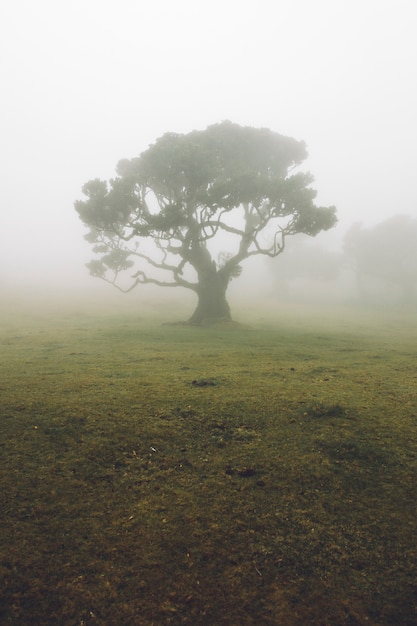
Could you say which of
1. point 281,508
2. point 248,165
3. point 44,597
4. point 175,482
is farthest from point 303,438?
point 248,165

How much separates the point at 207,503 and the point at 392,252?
2214 inches

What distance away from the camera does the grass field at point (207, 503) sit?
113 inches

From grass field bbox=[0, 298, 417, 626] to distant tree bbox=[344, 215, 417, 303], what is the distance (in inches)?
1934

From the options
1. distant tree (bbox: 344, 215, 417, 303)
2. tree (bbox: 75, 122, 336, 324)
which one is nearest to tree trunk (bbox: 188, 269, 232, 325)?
tree (bbox: 75, 122, 336, 324)

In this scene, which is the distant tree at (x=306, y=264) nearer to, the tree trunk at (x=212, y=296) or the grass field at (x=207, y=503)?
the tree trunk at (x=212, y=296)

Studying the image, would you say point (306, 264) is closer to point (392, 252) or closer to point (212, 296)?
point (392, 252)

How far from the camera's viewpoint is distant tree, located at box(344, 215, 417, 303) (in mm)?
51125

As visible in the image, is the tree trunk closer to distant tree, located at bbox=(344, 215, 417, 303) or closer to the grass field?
the grass field

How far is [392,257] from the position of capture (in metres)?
52.2

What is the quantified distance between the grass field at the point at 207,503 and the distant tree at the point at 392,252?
49120mm

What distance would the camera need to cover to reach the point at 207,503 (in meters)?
3.93

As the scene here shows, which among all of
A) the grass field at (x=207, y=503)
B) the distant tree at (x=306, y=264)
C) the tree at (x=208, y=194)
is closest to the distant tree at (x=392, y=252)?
the distant tree at (x=306, y=264)

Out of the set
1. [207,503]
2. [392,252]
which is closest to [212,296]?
[207,503]

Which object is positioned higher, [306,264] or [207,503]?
[306,264]
